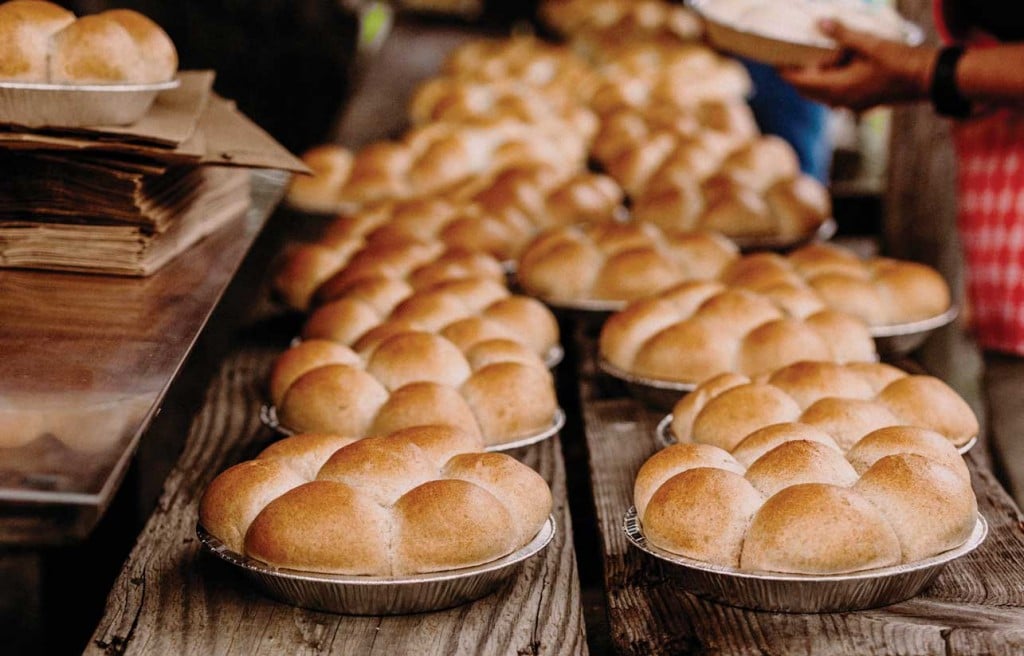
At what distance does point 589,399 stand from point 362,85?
3620mm

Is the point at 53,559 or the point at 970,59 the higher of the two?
the point at 970,59

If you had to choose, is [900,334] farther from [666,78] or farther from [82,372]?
[666,78]

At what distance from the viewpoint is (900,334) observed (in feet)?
8.42

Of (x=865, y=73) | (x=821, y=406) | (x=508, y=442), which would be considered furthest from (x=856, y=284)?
(x=508, y=442)

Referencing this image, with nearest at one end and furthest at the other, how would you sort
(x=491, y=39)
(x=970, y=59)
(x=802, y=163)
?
(x=970, y=59) < (x=802, y=163) < (x=491, y=39)

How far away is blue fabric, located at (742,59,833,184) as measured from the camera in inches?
205

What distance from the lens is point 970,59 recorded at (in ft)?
8.68

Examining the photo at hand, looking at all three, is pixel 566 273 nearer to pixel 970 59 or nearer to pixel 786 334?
pixel 786 334

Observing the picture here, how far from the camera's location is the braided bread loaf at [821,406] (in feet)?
6.02

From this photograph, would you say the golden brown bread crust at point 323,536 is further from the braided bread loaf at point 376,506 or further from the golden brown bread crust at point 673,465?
the golden brown bread crust at point 673,465

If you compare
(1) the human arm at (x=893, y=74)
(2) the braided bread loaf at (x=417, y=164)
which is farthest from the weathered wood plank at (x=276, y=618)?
(2) the braided bread loaf at (x=417, y=164)

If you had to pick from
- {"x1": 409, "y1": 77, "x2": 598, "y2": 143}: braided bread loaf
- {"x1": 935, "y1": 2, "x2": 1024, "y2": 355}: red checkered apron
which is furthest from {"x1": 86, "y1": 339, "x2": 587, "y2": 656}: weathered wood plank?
{"x1": 409, "y1": 77, "x2": 598, "y2": 143}: braided bread loaf

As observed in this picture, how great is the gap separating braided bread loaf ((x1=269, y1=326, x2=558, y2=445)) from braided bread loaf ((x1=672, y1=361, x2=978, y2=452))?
0.86ft

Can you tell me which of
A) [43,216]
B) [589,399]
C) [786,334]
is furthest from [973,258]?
[43,216]
